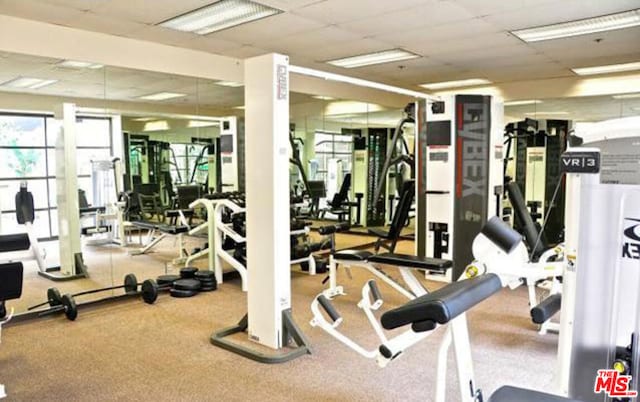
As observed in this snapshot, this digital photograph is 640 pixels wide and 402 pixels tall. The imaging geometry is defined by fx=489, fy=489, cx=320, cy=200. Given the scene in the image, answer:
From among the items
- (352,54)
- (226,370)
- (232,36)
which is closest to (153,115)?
(232,36)

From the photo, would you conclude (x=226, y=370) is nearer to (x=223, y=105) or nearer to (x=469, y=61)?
(x=223, y=105)

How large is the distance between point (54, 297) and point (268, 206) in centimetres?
234

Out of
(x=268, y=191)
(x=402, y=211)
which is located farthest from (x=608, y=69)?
(x=268, y=191)

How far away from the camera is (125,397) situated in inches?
112

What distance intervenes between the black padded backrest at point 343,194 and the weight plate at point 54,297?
461 cm

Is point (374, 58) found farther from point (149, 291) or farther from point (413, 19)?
point (149, 291)

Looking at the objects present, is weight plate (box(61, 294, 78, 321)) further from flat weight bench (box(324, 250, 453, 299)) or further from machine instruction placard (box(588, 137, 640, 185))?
machine instruction placard (box(588, 137, 640, 185))

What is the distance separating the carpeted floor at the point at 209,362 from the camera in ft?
9.54

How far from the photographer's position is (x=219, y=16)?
4.25 meters

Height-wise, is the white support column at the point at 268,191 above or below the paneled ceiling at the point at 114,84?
below

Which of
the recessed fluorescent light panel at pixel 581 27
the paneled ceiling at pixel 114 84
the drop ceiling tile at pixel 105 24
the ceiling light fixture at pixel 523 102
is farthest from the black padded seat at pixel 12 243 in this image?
the ceiling light fixture at pixel 523 102

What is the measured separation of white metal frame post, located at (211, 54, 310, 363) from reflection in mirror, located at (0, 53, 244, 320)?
6.60 feet

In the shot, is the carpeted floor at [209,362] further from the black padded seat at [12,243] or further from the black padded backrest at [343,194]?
the black padded backrest at [343,194]

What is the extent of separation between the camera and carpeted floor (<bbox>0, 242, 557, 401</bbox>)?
114 inches
